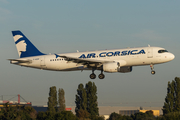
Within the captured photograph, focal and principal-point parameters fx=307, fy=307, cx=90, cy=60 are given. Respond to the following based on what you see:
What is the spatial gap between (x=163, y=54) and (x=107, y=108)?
91.1 m

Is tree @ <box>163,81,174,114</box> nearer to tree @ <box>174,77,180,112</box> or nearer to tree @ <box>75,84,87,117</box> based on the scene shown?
tree @ <box>174,77,180,112</box>

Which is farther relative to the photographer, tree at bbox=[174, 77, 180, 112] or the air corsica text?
tree at bbox=[174, 77, 180, 112]

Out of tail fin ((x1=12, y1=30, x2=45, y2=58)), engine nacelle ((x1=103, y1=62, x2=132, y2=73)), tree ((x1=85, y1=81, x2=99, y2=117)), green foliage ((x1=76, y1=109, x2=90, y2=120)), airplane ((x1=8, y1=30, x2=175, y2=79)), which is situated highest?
tail fin ((x1=12, y1=30, x2=45, y2=58))

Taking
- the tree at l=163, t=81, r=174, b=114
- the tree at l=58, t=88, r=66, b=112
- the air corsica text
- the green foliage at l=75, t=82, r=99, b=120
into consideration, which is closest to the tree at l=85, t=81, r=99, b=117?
the green foliage at l=75, t=82, r=99, b=120

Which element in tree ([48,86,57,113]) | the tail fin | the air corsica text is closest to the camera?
the air corsica text

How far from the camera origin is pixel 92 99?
9588 centimetres

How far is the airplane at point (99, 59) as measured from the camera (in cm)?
5259

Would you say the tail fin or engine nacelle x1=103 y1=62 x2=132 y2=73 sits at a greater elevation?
the tail fin

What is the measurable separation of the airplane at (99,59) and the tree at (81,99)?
3737 cm

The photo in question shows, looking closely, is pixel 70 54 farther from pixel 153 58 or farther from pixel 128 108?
pixel 128 108

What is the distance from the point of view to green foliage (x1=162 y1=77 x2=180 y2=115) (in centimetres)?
8697

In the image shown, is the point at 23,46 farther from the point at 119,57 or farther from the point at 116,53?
the point at 119,57

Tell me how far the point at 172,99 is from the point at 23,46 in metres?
47.0

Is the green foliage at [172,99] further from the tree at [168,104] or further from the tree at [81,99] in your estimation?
the tree at [81,99]
